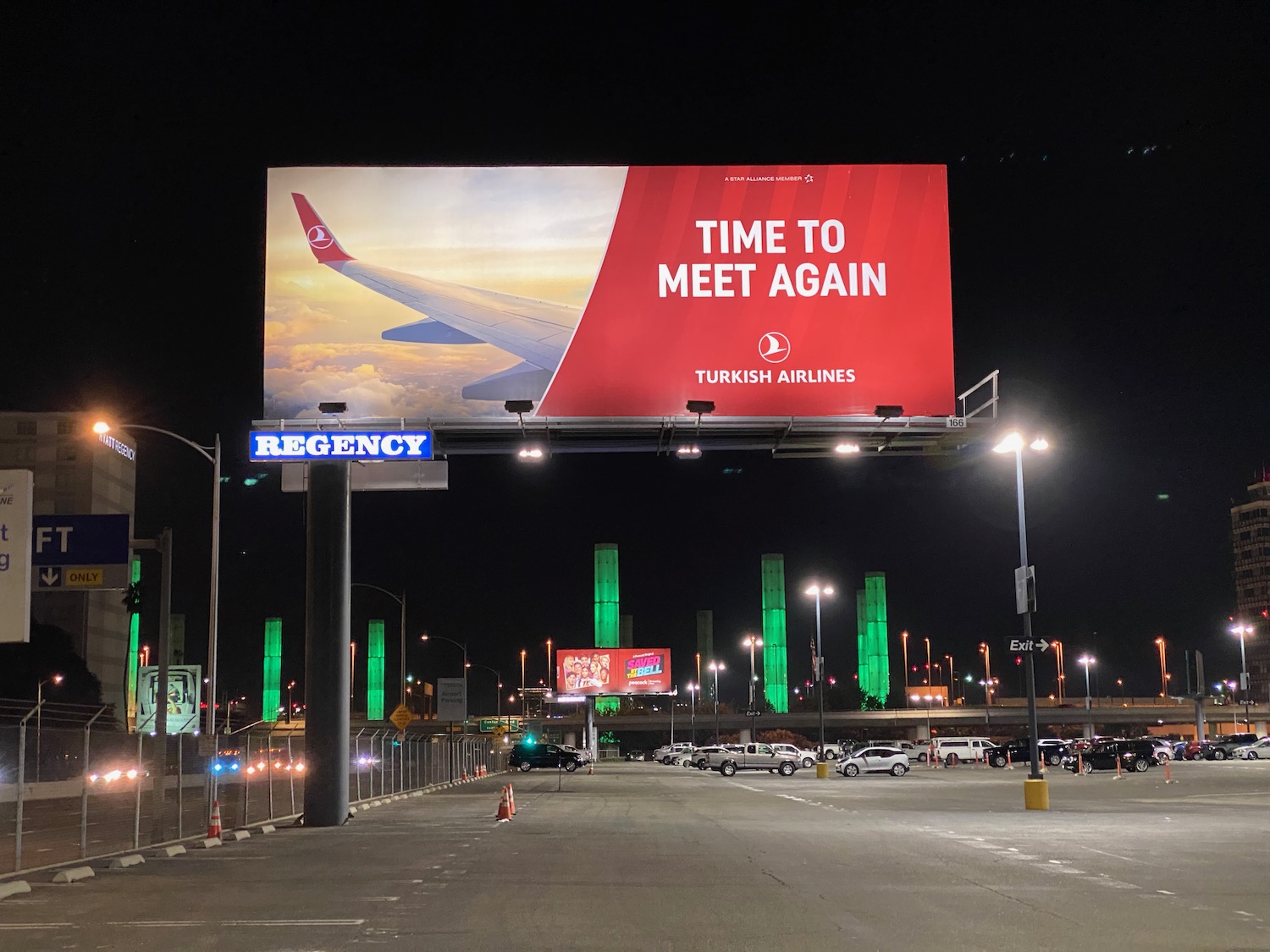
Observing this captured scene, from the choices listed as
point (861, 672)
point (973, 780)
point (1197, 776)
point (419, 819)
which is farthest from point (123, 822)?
point (861, 672)

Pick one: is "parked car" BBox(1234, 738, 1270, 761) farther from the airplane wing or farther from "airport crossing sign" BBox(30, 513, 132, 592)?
"airport crossing sign" BBox(30, 513, 132, 592)

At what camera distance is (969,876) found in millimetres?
16062

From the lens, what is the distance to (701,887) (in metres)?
15.5

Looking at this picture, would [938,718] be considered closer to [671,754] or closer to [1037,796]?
[671,754]

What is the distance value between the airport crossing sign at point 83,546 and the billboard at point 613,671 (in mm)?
93305

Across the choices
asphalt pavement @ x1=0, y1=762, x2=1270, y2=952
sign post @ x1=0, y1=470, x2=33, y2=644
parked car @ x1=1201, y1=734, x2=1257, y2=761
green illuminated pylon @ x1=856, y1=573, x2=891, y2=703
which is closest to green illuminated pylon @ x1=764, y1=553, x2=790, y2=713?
green illuminated pylon @ x1=856, y1=573, x2=891, y2=703

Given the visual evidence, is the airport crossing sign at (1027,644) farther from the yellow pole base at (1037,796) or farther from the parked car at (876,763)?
the parked car at (876,763)

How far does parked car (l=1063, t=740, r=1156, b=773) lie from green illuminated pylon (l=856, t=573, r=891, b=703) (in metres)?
87.8

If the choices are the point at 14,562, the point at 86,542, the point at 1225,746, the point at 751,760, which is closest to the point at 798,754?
the point at 751,760

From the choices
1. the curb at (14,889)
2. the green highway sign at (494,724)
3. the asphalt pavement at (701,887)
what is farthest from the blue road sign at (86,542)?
the green highway sign at (494,724)

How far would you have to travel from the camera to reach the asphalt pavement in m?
11.6

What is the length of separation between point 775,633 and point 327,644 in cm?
11945

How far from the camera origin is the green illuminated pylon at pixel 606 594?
132 m

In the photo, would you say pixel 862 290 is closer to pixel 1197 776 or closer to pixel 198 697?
pixel 198 697
